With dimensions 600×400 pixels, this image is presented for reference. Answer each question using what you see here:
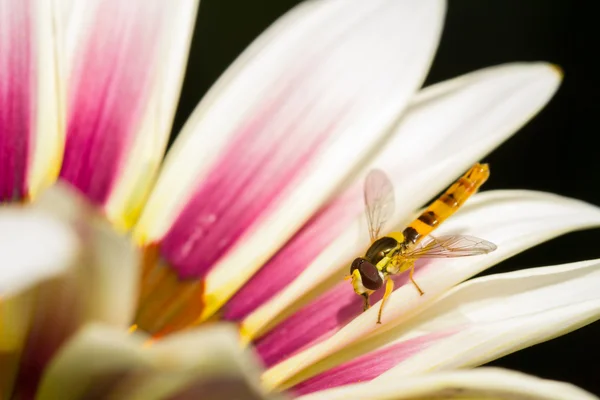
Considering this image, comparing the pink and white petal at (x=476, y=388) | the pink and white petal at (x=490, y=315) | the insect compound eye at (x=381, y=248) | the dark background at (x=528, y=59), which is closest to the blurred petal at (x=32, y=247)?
the pink and white petal at (x=476, y=388)

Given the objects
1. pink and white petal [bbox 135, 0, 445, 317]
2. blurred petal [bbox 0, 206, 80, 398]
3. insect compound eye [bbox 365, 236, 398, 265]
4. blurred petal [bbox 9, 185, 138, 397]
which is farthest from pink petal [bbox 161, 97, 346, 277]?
blurred petal [bbox 0, 206, 80, 398]

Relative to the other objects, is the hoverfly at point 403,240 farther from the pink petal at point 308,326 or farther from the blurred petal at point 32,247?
the blurred petal at point 32,247

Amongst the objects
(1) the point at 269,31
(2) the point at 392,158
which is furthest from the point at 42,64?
(2) the point at 392,158

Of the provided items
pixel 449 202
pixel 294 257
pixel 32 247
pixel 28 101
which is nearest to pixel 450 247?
pixel 449 202

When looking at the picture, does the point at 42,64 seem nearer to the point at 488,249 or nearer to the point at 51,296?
the point at 51,296

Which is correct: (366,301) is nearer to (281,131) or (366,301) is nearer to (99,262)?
(281,131)

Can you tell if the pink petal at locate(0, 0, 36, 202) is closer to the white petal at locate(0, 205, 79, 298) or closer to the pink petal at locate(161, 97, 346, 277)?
the pink petal at locate(161, 97, 346, 277)
